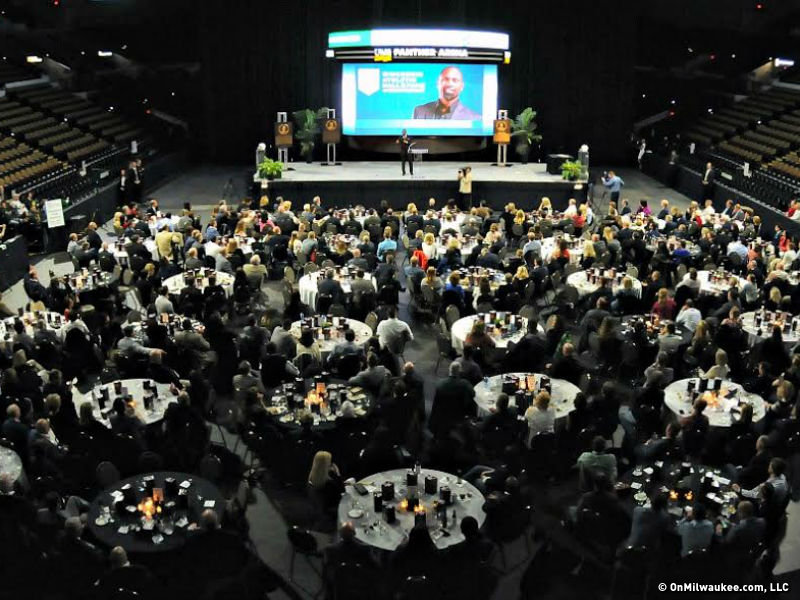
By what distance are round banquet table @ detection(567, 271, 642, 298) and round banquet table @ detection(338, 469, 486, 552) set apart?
6.70 m

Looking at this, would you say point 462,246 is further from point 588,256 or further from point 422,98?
point 422,98

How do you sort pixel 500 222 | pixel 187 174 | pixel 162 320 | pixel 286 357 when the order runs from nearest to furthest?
1. pixel 286 357
2. pixel 162 320
3. pixel 500 222
4. pixel 187 174

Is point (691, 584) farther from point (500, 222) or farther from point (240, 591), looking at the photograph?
point (500, 222)

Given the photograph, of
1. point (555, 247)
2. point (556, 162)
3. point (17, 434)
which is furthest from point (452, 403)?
point (556, 162)

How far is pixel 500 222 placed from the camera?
731 inches

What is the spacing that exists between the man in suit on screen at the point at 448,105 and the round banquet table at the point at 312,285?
46.3 ft

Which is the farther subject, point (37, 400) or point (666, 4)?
point (666, 4)

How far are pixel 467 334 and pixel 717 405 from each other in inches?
139

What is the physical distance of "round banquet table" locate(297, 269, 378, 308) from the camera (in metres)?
14.1

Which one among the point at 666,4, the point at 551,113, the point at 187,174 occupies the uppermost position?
the point at 666,4

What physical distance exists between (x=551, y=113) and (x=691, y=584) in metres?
A: 24.6

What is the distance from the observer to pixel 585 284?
14211mm

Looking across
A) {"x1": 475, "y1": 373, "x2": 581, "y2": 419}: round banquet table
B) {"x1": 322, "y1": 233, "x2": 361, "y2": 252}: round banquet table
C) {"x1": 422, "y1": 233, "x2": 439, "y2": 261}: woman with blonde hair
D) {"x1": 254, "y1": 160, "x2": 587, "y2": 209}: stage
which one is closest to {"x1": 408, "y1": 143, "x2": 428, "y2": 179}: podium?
{"x1": 254, "y1": 160, "x2": 587, "y2": 209}: stage

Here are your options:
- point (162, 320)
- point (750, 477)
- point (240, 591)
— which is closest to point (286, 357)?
point (162, 320)
